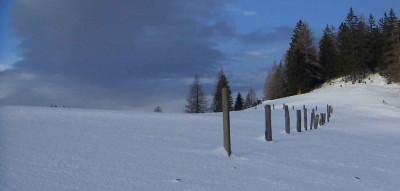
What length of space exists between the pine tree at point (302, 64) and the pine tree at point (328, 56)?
47.7 inches

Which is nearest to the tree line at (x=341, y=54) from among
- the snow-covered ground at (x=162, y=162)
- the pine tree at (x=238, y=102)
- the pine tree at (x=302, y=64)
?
the pine tree at (x=302, y=64)

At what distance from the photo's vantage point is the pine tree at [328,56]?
79.8 meters

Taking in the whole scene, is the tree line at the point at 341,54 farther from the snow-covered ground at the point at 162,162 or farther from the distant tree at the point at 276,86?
the snow-covered ground at the point at 162,162

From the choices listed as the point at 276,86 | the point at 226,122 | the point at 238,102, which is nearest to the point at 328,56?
the point at 276,86

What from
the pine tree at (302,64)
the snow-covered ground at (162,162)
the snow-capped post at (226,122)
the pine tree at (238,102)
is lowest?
the snow-covered ground at (162,162)

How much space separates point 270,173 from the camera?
6797 mm

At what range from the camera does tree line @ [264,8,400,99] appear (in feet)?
245

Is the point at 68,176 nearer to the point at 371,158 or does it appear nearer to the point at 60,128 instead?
the point at 60,128

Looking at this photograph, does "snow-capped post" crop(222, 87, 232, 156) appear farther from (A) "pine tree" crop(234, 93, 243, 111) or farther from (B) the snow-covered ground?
(A) "pine tree" crop(234, 93, 243, 111)

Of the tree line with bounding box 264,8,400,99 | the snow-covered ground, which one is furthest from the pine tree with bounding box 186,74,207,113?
the snow-covered ground

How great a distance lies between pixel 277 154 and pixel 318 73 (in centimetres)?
7352

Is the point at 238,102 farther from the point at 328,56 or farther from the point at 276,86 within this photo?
the point at 328,56

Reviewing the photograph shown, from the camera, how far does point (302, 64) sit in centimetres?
7619

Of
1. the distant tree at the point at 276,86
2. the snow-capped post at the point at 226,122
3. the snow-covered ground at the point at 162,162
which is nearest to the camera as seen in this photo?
the snow-covered ground at the point at 162,162
